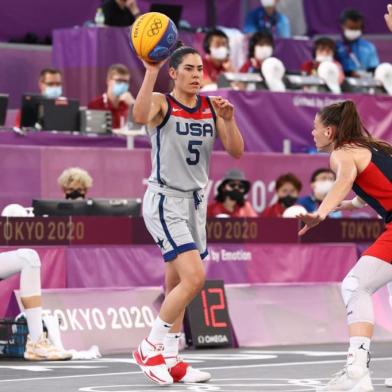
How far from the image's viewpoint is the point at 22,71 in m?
21.9

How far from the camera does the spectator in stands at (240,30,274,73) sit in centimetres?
2022

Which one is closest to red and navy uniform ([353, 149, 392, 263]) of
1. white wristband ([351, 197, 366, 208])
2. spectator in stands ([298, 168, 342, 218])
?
white wristband ([351, 197, 366, 208])

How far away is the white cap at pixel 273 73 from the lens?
19.2 meters

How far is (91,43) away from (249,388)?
11011 mm

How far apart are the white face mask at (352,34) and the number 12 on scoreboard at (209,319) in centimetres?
826

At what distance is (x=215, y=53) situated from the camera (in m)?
19.9

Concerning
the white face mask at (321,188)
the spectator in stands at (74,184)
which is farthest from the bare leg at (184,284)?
the white face mask at (321,188)

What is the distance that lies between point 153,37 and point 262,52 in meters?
10.1

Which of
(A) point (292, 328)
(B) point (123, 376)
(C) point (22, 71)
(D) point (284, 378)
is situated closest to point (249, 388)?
(D) point (284, 378)

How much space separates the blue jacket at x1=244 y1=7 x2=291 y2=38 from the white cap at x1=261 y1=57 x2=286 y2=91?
332 cm

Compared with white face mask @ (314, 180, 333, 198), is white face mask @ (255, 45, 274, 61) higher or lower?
higher

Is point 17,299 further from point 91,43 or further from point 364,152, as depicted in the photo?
point 91,43

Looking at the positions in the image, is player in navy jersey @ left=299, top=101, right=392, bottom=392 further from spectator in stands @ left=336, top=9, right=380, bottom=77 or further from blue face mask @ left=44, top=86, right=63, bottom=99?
spectator in stands @ left=336, top=9, right=380, bottom=77

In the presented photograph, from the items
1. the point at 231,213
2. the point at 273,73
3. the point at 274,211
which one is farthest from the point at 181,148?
the point at 273,73
